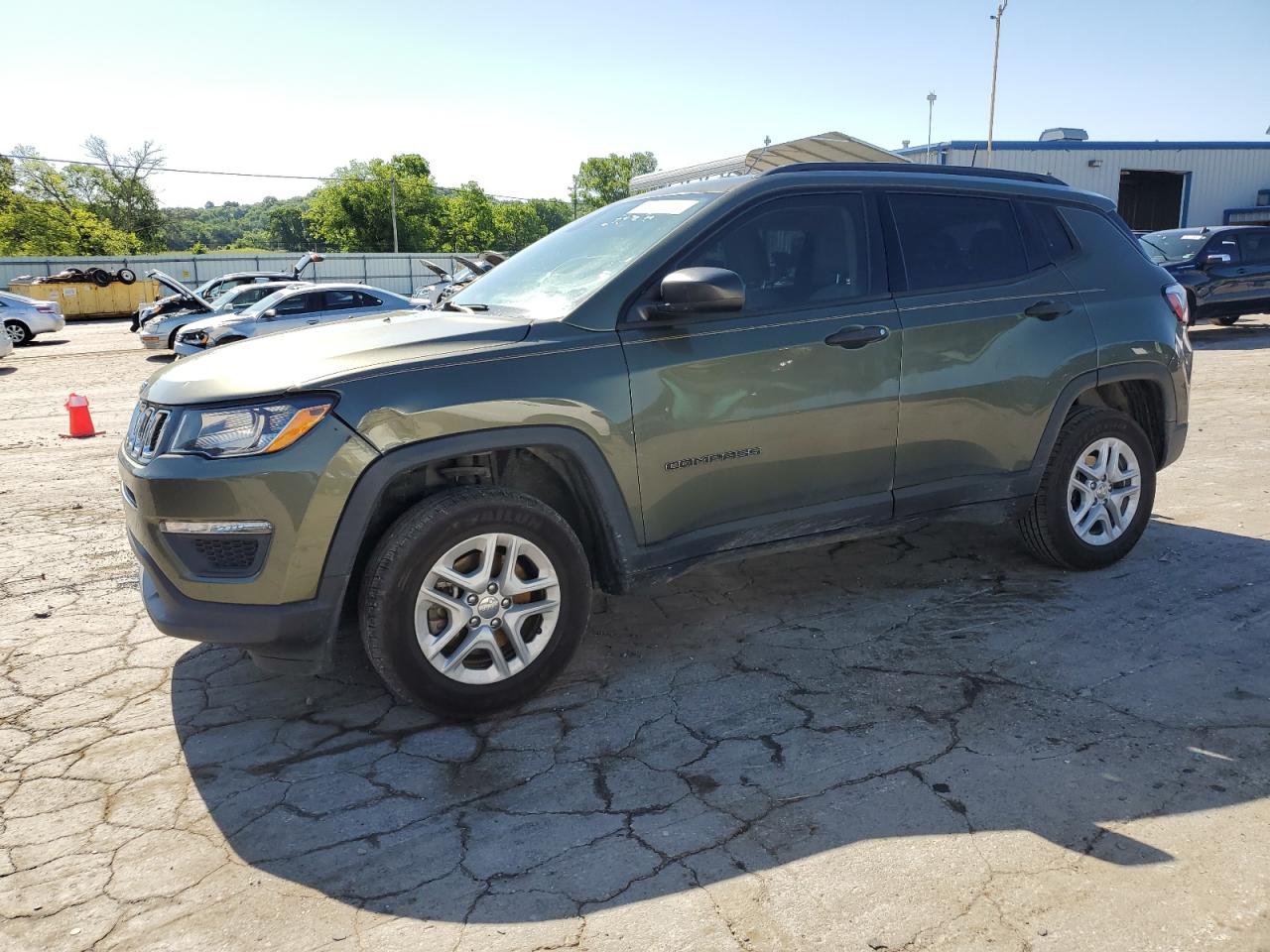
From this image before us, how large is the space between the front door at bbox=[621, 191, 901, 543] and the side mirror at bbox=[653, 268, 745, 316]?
0.14 meters

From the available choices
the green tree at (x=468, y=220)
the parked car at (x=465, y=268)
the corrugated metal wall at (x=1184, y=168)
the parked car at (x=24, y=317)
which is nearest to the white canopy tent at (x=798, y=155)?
the parked car at (x=465, y=268)

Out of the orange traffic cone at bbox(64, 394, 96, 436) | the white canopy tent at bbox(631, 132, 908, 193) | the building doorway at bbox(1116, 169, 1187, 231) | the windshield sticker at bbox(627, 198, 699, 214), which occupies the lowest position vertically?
the orange traffic cone at bbox(64, 394, 96, 436)

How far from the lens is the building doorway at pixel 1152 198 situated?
37.9 meters

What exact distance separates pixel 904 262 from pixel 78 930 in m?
3.76

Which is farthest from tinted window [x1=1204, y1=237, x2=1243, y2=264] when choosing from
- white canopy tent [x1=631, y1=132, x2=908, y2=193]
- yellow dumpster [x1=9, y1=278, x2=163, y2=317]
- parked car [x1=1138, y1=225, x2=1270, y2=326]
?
yellow dumpster [x1=9, y1=278, x2=163, y2=317]

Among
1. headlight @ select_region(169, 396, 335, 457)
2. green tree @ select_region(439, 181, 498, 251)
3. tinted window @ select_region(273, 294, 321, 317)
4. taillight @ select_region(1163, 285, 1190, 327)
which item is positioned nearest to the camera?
headlight @ select_region(169, 396, 335, 457)

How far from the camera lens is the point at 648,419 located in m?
3.51

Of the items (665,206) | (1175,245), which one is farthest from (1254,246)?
(665,206)

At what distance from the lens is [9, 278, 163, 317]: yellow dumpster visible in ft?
105

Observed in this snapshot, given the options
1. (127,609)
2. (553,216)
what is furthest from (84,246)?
(553,216)

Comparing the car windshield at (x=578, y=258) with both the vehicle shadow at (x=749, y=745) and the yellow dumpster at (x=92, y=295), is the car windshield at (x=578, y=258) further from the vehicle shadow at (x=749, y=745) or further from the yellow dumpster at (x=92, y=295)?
the yellow dumpster at (x=92, y=295)

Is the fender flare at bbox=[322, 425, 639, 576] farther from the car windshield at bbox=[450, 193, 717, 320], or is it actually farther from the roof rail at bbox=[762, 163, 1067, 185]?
the roof rail at bbox=[762, 163, 1067, 185]

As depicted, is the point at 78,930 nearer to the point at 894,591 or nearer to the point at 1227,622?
the point at 894,591

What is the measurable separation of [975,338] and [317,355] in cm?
280
